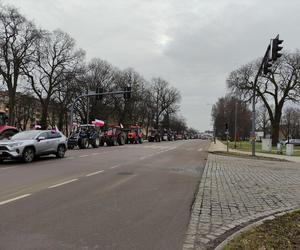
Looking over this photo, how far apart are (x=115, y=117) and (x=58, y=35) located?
27.3 meters

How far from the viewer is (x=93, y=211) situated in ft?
25.8

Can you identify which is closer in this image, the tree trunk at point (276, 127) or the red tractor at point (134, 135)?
the red tractor at point (134, 135)

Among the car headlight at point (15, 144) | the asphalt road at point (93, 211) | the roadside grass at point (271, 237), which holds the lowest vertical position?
the asphalt road at point (93, 211)

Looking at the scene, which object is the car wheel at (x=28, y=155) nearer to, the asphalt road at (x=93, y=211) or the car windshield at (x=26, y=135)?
the car windshield at (x=26, y=135)

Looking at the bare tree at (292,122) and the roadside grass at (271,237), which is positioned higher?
the bare tree at (292,122)

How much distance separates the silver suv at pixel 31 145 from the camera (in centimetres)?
1822

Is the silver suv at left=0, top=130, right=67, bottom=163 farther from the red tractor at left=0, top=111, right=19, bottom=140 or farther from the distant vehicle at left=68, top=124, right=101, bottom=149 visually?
the distant vehicle at left=68, top=124, right=101, bottom=149

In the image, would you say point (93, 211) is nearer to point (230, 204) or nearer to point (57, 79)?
point (230, 204)

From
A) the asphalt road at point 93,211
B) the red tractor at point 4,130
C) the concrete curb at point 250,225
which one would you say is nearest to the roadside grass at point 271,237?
the concrete curb at point 250,225

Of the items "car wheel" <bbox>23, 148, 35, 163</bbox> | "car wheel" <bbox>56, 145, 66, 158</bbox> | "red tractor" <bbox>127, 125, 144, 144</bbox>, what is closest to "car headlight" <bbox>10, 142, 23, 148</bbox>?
"car wheel" <bbox>23, 148, 35, 163</bbox>

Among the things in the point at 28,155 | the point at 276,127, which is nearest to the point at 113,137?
the point at 28,155

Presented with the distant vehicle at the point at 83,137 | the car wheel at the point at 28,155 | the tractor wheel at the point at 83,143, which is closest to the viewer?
the car wheel at the point at 28,155

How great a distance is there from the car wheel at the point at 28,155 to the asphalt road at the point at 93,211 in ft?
17.3

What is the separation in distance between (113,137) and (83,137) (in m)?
8.09
